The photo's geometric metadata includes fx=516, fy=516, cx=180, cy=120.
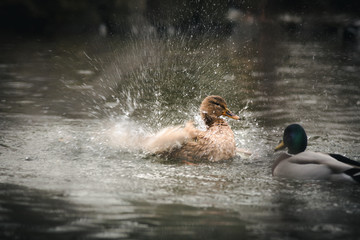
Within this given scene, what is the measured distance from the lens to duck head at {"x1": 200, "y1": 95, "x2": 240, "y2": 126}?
5898 millimetres

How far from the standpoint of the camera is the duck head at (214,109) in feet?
19.4

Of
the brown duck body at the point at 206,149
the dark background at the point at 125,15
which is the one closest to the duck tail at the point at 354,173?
the brown duck body at the point at 206,149

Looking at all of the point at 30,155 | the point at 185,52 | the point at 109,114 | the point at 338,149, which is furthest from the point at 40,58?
the point at 338,149

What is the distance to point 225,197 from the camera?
3898 millimetres

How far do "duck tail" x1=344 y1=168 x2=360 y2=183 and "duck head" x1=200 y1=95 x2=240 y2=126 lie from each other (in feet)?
5.77

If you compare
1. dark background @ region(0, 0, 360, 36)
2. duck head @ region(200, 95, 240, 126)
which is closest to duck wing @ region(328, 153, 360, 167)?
duck head @ region(200, 95, 240, 126)

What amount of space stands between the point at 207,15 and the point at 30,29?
4.87 m

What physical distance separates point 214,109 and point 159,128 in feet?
3.21

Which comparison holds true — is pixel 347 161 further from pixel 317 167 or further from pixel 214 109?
pixel 214 109

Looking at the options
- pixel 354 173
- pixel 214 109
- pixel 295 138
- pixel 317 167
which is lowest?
pixel 354 173

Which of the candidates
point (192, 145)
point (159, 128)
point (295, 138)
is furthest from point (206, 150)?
point (159, 128)

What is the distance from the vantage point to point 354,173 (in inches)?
173

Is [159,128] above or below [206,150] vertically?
above

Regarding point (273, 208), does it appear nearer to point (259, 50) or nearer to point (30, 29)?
point (259, 50)
